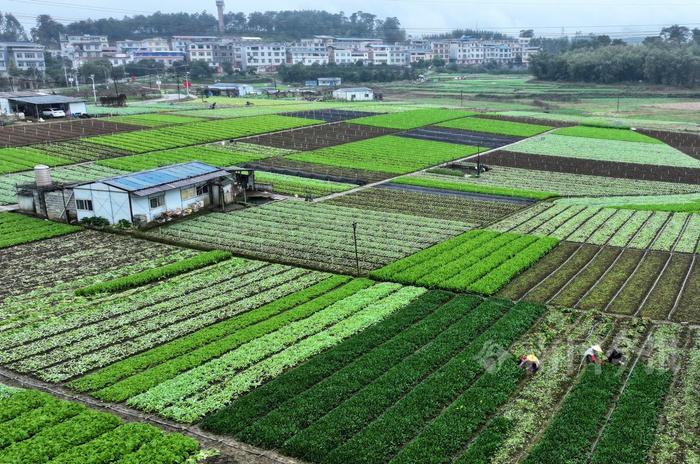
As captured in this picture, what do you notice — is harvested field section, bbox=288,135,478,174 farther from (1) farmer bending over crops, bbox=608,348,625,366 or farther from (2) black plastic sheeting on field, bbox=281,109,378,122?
(1) farmer bending over crops, bbox=608,348,625,366

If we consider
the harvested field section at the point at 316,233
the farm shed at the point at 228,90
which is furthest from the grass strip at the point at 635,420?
the farm shed at the point at 228,90

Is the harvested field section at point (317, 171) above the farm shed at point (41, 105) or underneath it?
underneath

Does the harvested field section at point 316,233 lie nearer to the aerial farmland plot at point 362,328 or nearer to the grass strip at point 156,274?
the aerial farmland plot at point 362,328

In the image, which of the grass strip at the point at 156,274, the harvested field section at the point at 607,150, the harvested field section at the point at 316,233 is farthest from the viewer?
the harvested field section at the point at 607,150

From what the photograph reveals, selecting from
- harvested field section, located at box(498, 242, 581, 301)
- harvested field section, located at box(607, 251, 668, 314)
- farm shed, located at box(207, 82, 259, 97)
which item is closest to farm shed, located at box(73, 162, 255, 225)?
harvested field section, located at box(498, 242, 581, 301)

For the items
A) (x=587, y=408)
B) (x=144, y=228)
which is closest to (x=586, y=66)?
(x=144, y=228)

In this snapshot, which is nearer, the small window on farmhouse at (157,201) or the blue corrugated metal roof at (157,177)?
the blue corrugated metal roof at (157,177)

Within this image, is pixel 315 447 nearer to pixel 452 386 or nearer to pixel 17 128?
pixel 452 386
